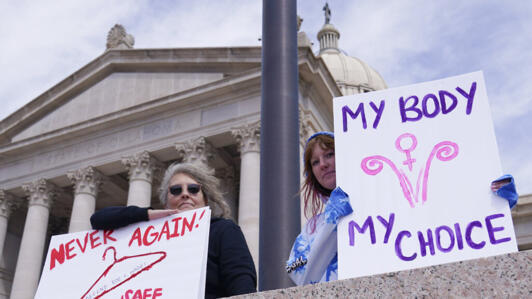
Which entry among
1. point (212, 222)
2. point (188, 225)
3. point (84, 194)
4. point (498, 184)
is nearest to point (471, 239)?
point (498, 184)

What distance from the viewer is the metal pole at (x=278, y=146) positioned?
4.80 m

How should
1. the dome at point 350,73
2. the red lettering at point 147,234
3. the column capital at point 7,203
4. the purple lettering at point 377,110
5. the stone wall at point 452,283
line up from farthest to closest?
the dome at point 350,73, the column capital at point 7,203, the red lettering at point 147,234, the purple lettering at point 377,110, the stone wall at point 452,283

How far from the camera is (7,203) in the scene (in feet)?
107

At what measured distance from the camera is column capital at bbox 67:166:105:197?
96.3ft

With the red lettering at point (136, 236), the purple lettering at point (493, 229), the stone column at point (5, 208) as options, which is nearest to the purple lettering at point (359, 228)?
the purple lettering at point (493, 229)

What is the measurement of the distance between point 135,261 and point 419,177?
1.60 m

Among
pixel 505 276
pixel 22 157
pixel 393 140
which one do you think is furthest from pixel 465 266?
pixel 22 157

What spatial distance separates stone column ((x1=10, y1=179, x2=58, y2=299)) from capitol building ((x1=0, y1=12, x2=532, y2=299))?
0.05m

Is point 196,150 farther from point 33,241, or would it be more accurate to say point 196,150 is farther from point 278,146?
point 278,146

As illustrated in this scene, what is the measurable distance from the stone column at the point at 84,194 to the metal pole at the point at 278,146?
24010mm

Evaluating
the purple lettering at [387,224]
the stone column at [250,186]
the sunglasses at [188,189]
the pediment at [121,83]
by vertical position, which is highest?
the pediment at [121,83]

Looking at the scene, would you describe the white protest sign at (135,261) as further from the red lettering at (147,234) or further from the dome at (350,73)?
the dome at (350,73)

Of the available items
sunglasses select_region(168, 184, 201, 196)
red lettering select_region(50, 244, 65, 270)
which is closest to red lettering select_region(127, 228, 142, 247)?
red lettering select_region(50, 244, 65, 270)

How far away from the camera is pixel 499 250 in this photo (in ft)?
8.93
